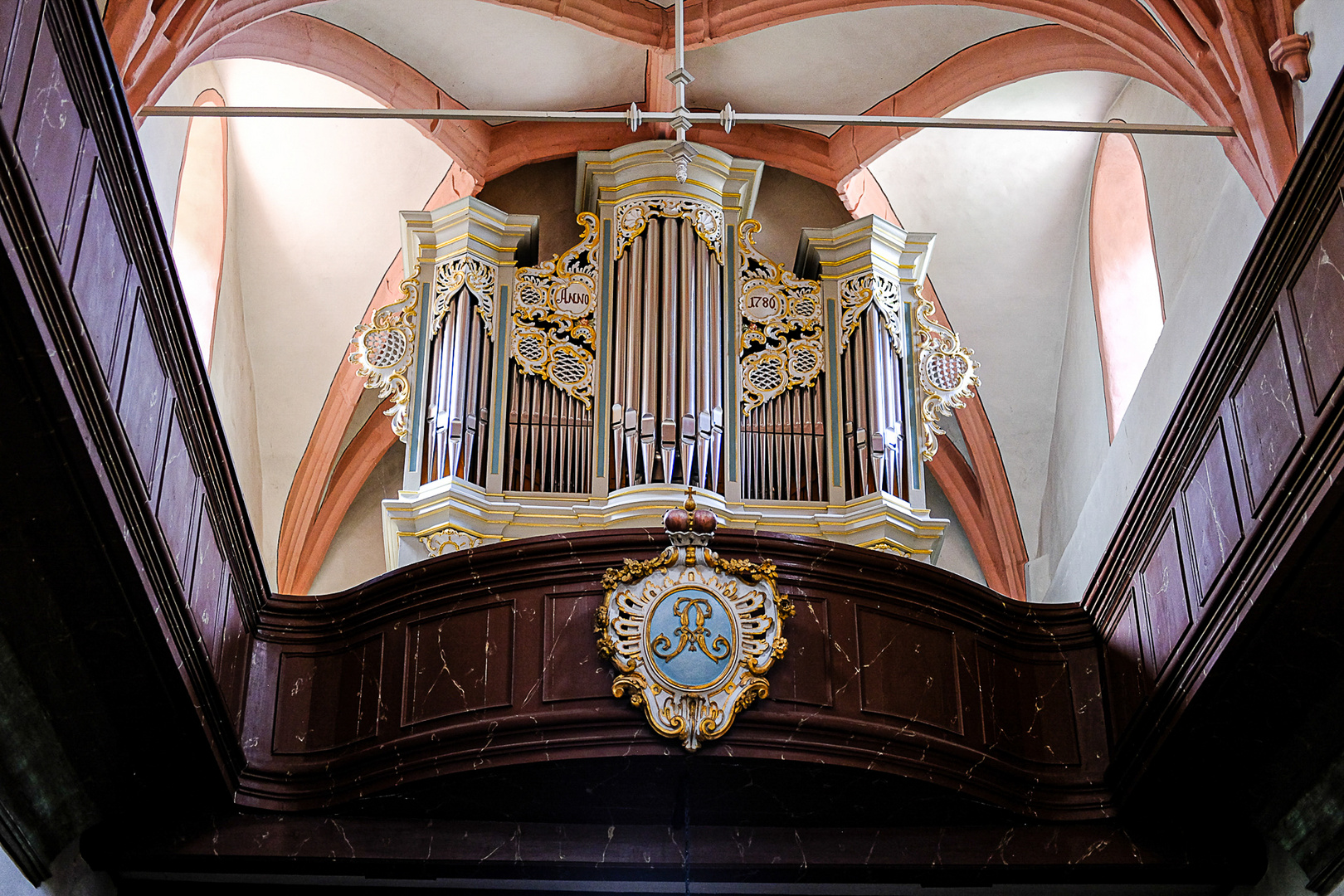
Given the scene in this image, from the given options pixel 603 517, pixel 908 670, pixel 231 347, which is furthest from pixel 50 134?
pixel 231 347

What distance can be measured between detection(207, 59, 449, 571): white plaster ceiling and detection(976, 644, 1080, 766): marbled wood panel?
6.90m

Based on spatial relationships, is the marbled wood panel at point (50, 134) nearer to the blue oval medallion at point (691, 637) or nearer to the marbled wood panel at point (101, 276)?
the marbled wood panel at point (101, 276)

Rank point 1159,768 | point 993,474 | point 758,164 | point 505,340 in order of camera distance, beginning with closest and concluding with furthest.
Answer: point 1159,768 → point 505,340 → point 758,164 → point 993,474

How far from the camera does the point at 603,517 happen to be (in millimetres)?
10781

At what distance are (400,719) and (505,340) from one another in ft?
13.3

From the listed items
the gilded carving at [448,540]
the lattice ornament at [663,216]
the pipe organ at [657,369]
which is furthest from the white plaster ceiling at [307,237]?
the gilded carving at [448,540]

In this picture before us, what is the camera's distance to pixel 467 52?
12.6 metres

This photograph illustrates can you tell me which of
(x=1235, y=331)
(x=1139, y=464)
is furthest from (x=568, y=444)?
(x=1235, y=331)

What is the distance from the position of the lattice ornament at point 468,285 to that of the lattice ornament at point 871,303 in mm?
2439

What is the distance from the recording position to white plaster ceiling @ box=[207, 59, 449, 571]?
44.4 ft

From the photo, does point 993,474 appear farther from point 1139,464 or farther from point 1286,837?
point 1286,837

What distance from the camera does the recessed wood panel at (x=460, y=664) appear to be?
823 cm

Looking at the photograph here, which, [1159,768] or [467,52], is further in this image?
[467,52]

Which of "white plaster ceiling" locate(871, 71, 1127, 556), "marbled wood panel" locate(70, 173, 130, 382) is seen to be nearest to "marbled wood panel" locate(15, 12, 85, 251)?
"marbled wood panel" locate(70, 173, 130, 382)
